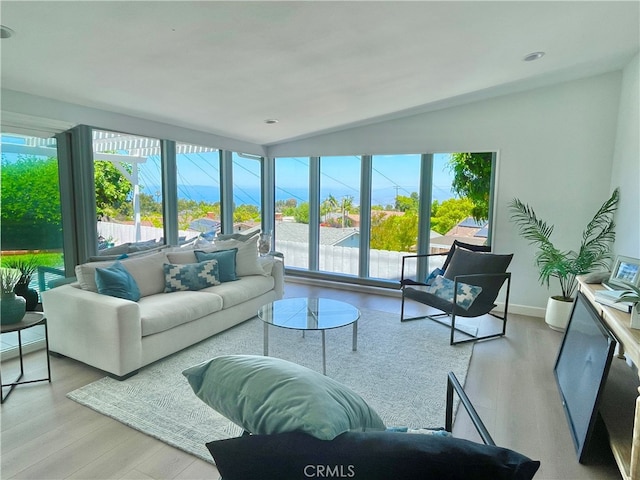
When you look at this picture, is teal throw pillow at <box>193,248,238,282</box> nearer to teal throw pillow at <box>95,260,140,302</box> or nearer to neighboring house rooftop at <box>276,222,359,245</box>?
teal throw pillow at <box>95,260,140,302</box>

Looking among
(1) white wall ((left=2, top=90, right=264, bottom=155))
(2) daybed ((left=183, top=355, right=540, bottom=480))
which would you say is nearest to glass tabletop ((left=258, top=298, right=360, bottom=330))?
(2) daybed ((left=183, top=355, right=540, bottom=480))

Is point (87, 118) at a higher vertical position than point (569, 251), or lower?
higher

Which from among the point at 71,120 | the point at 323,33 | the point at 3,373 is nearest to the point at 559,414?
the point at 323,33

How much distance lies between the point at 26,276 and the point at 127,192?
120 centimetres

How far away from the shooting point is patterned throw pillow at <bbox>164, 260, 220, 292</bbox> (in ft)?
11.8

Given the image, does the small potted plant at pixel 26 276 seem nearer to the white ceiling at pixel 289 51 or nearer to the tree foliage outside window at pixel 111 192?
the tree foliage outside window at pixel 111 192

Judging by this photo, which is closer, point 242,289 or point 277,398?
point 277,398

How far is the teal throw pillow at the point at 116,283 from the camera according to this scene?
294cm

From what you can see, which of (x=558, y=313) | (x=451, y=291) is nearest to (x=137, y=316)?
(x=451, y=291)

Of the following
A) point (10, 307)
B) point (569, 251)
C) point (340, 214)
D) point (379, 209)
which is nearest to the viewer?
point (10, 307)

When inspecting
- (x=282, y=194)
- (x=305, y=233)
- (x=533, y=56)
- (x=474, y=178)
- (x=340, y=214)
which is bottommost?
(x=305, y=233)

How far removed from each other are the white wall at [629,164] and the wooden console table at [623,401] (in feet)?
3.20

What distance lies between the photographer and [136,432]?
2.16 meters

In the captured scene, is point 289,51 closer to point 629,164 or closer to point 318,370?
point 318,370
